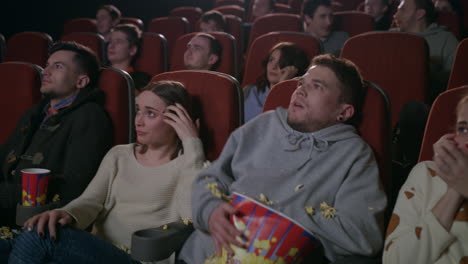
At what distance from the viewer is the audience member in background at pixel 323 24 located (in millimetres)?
3525

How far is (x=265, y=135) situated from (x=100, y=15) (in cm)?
339

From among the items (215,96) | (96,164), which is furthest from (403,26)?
(96,164)

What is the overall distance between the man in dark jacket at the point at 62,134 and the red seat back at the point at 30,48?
5.19 feet

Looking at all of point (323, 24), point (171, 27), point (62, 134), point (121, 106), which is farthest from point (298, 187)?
point (171, 27)

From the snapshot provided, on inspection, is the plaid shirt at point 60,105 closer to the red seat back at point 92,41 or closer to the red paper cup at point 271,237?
the red paper cup at point 271,237

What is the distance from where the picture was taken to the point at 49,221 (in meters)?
1.44

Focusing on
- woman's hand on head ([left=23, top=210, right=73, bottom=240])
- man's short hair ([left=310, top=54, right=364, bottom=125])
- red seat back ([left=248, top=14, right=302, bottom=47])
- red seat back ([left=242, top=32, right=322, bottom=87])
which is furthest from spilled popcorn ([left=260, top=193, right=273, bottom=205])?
red seat back ([left=248, top=14, right=302, bottom=47])

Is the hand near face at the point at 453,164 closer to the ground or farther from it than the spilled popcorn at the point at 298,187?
farther from it

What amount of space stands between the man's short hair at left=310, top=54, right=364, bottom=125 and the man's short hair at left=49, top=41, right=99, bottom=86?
2.94 feet

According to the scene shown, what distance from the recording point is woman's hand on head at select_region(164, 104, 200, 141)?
64.6 inches

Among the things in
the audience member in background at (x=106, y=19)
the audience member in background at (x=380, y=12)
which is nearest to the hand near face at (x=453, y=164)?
the audience member in background at (x=380, y=12)

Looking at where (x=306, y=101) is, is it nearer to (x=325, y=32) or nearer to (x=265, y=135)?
(x=265, y=135)

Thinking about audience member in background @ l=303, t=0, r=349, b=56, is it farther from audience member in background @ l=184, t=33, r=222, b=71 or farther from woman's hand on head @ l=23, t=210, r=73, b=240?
→ woman's hand on head @ l=23, t=210, r=73, b=240

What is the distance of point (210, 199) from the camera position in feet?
4.64
